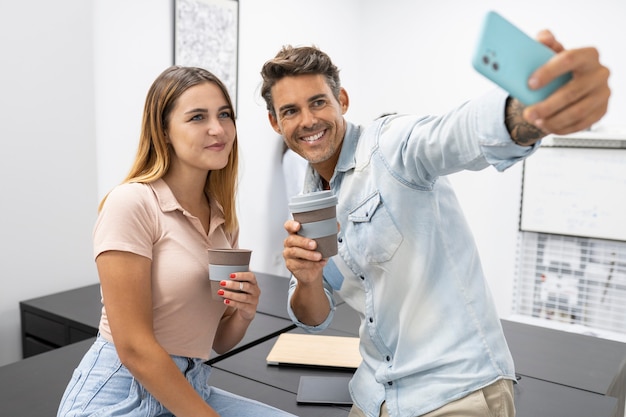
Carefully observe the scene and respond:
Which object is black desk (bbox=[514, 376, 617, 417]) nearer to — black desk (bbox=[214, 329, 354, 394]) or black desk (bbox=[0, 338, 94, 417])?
black desk (bbox=[214, 329, 354, 394])

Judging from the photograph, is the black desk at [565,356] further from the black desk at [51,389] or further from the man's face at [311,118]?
the man's face at [311,118]

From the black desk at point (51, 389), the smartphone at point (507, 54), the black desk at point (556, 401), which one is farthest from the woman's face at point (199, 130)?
the black desk at point (556, 401)

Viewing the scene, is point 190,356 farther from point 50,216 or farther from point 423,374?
point 50,216

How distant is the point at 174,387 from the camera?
1285mm

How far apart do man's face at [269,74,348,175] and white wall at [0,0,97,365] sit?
5.70 feet

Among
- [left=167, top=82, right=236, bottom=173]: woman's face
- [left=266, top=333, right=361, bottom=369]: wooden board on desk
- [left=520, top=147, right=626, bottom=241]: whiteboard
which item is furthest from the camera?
[left=520, top=147, right=626, bottom=241]: whiteboard

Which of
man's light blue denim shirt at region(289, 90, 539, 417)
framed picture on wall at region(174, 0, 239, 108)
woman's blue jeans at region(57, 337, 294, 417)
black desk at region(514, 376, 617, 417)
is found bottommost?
black desk at region(514, 376, 617, 417)

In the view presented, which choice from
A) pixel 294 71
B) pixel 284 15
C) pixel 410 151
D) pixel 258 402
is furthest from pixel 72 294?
pixel 284 15

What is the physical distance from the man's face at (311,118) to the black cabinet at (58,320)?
1.46 m

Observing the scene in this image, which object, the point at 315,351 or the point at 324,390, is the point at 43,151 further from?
the point at 324,390

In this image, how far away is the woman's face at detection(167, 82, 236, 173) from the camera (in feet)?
4.67

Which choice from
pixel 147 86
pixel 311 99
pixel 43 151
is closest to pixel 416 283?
pixel 311 99

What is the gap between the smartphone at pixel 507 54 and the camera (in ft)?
2.24

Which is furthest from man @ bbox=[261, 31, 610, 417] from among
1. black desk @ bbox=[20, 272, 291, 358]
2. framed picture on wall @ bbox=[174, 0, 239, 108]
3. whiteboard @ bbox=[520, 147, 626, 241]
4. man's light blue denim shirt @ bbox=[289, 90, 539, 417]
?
whiteboard @ bbox=[520, 147, 626, 241]
